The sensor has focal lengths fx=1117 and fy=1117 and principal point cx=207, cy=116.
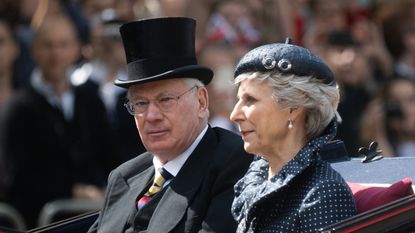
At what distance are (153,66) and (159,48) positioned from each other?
10 centimetres

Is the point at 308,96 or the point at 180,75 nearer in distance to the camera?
the point at 308,96

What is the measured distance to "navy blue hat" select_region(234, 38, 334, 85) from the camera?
4.04 metres

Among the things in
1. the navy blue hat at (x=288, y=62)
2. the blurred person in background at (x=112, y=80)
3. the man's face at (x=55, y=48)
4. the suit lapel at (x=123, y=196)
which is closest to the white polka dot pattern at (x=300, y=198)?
the navy blue hat at (x=288, y=62)

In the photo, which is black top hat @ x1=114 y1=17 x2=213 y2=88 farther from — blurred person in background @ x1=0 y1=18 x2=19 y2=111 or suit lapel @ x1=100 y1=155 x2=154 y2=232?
blurred person in background @ x1=0 y1=18 x2=19 y2=111

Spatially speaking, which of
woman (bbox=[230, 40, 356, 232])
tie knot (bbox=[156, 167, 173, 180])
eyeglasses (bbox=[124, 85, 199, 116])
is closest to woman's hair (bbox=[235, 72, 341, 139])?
woman (bbox=[230, 40, 356, 232])

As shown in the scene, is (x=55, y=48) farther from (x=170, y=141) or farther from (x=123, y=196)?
(x=170, y=141)

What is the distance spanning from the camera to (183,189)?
4.63 metres

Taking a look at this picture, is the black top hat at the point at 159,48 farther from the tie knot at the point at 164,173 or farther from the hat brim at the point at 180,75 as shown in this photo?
the tie knot at the point at 164,173

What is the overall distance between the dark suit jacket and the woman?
31 centimetres

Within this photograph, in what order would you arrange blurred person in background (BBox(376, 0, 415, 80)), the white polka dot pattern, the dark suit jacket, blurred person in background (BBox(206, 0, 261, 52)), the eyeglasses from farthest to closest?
blurred person in background (BBox(376, 0, 415, 80)), blurred person in background (BBox(206, 0, 261, 52)), the eyeglasses, the dark suit jacket, the white polka dot pattern

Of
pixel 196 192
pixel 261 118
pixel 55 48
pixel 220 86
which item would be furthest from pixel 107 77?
pixel 261 118

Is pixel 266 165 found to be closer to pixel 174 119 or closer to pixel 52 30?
pixel 174 119

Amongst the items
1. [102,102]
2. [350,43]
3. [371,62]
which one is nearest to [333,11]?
[371,62]

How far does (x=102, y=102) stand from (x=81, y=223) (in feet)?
8.83
